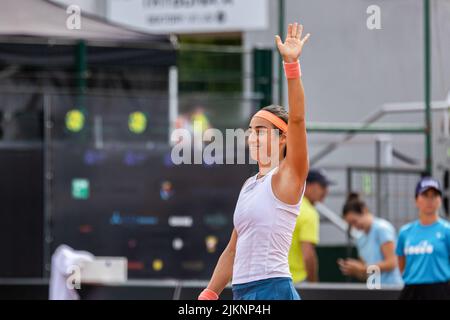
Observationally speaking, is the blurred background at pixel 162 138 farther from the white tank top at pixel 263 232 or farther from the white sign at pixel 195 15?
the white tank top at pixel 263 232

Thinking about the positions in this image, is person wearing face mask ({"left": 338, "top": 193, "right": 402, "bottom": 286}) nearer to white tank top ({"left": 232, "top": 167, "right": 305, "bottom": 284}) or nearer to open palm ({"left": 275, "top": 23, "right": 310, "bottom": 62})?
white tank top ({"left": 232, "top": 167, "right": 305, "bottom": 284})

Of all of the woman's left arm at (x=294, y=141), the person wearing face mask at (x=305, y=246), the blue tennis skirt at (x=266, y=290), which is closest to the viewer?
the woman's left arm at (x=294, y=141)

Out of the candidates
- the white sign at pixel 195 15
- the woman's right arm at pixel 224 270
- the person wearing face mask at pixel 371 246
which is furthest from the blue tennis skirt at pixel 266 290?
the white sign at pixel 195 15

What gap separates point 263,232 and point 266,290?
0.85 feet

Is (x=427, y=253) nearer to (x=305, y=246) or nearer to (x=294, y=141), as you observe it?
(x=305, y=246)

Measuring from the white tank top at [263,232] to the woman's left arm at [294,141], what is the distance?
2.2 inches

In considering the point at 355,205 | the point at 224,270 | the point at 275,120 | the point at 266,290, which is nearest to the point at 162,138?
the point at 355,205

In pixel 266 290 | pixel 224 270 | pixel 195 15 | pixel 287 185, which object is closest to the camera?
pixel 287 185

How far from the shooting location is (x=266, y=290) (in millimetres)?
5137

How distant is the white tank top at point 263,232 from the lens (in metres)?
5.08

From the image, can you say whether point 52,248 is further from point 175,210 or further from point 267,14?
point 267,14

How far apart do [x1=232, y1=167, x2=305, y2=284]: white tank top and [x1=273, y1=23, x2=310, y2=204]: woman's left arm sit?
0.06 m
